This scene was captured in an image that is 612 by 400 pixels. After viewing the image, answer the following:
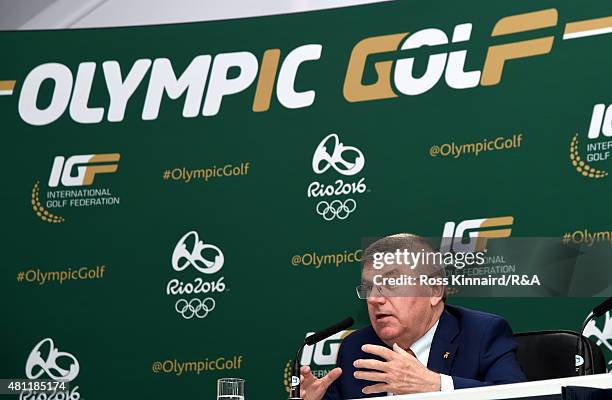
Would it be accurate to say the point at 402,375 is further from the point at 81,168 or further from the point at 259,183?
the point at 81,168

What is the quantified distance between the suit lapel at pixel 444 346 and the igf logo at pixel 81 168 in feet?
8.46

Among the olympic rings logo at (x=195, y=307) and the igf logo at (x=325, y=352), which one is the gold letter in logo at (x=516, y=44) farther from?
the olympic rings logo at (x=195, y=307)

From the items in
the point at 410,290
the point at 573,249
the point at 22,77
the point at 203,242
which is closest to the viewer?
the point at 410,290

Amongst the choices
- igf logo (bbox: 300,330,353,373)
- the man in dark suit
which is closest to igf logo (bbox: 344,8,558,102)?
igf logo (bbox: 300,330,353,373)

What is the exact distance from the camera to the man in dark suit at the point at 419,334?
3113 millimetres

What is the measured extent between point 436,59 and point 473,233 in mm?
924

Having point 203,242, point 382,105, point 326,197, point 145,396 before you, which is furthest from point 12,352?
point 382,105

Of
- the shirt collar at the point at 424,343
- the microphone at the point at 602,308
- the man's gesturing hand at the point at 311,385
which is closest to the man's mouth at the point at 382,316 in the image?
the shirt collar at the point at 424,343

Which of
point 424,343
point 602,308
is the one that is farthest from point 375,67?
point 602,308

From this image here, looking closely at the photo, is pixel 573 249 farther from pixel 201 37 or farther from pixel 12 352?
pixel 12 352

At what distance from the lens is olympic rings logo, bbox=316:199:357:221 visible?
4.98 meters

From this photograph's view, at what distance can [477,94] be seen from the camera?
485cm

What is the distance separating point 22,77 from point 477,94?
2.55m

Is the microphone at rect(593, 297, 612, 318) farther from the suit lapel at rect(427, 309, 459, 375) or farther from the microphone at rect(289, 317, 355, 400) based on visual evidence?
the suit lapel at rect(427, 309, 459, 375)
